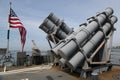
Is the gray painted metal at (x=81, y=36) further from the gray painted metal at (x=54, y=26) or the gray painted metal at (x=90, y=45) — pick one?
the gray painted metal at (x=54, y=26)

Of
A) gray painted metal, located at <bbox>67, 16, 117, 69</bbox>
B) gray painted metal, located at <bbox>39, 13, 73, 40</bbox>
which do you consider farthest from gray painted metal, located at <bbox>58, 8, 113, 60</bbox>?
gray painted metal, located at <bbox>39, 13, 73, 40</bbox>

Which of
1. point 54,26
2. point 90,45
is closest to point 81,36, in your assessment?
point 90,45

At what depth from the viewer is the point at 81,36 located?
50.8 ft

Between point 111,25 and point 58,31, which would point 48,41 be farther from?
point 111,25

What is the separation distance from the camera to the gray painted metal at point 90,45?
14.6m

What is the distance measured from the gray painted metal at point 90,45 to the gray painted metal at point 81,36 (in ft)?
1.20

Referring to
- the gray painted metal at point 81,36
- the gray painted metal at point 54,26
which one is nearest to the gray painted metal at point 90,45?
the gray painted metal at point 81,36

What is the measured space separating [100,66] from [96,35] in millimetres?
2507

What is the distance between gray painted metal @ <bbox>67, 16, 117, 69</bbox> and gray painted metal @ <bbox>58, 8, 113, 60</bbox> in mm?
367

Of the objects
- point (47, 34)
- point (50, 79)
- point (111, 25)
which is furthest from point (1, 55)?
point (111, 25)

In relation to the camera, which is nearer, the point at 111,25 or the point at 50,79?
the point at 50,79

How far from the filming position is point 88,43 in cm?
1622

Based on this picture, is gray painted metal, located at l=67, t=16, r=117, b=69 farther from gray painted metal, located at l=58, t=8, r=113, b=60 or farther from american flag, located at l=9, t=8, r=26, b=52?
american flag, located at l=9, t=8, r=26, b=52

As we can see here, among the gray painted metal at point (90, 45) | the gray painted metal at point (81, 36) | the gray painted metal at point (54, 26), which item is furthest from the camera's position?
the gray painted metal at point (54, 26)
